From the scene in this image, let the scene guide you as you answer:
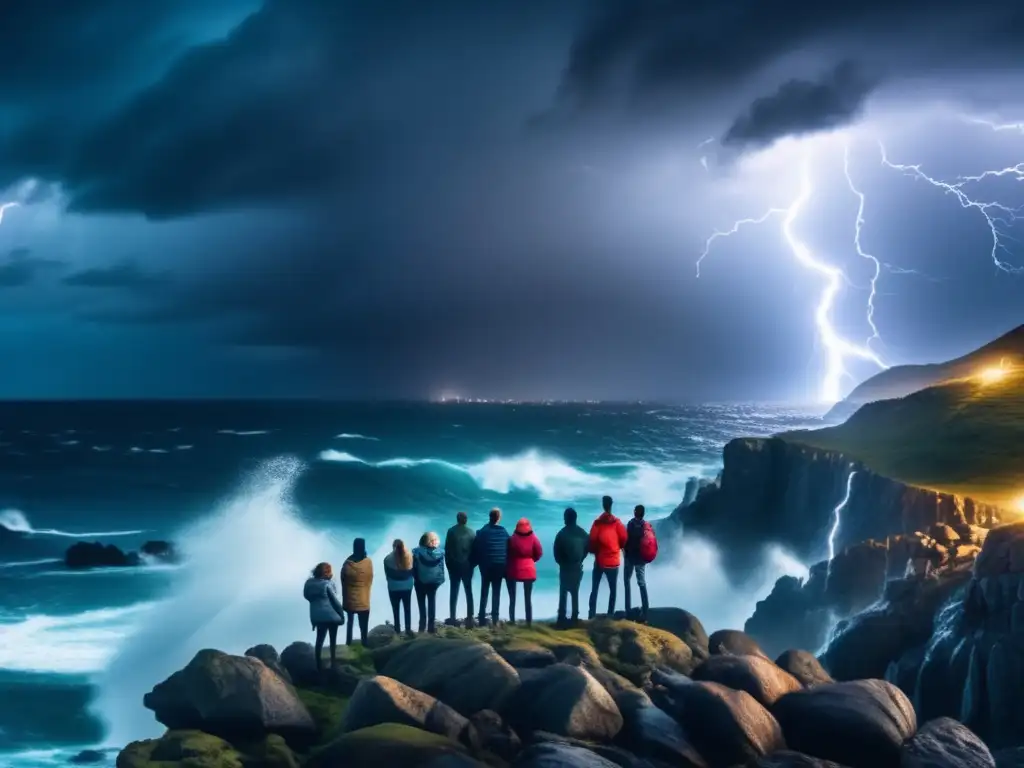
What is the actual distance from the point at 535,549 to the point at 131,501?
6648cm

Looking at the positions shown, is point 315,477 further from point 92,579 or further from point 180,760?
point 180,760

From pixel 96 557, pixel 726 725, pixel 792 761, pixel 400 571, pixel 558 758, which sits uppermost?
pixel 400 571

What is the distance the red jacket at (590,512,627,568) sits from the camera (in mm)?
17531

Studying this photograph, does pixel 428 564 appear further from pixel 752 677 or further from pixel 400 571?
pixel 752 677

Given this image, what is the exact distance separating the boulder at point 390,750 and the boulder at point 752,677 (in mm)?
5539

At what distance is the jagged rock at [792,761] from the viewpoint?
483 inches

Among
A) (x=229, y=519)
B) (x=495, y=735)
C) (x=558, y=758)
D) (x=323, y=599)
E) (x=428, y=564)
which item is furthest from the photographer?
(x=229, y=519)

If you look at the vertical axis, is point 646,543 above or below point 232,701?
above

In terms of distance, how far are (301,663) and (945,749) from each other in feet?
36.8

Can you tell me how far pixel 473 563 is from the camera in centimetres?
1750

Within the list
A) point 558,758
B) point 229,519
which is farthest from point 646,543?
point 229,519

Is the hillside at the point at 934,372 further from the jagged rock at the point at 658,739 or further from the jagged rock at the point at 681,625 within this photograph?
the jagged rock at the point at 658,739

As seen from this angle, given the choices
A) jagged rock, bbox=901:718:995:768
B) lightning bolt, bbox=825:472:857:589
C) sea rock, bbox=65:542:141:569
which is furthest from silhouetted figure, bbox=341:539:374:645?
sea rock, bbox=65:542:141:569

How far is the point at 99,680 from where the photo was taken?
1059 inches
